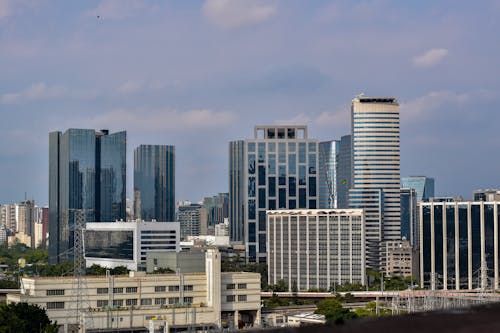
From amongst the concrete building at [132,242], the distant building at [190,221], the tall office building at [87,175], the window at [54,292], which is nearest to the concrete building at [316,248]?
the concrete building at [132,242]

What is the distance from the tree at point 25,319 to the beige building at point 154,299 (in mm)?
1891

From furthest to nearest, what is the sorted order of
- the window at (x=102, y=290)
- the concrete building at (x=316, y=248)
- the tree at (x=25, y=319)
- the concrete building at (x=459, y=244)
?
the concrete building at (x=316, y=248)
the concrete building at (x=459, y=244)
the window at (x=102, y=290)
the tree at (x=25, y=319)

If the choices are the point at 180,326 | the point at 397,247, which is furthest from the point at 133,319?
the point at 397,247

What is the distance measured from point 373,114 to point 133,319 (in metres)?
47.6

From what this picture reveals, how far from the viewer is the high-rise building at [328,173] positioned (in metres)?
102

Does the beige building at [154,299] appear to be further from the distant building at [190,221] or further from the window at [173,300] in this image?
the distant building at [190,221]

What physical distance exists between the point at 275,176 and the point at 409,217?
19585 millimetres

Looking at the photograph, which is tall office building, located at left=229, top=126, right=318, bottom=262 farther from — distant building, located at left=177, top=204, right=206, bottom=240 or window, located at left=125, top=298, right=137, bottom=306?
window, located at left=125, top=298, right=137, bottom=306

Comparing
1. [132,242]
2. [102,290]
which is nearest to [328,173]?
[132,242]

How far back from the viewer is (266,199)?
80.2 metres

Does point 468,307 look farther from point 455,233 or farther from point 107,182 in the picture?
point 107,182

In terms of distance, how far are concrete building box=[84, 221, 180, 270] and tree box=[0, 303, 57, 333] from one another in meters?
27.7

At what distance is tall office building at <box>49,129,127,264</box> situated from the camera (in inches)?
3462

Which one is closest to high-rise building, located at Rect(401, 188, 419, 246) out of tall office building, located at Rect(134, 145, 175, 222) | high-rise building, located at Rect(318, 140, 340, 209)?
high-rise building, located at Rect(318, 140, 340, 209)
